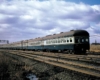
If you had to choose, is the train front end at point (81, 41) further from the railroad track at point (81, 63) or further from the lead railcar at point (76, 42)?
the railroad track at point (81, 63)

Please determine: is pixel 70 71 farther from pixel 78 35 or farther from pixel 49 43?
pixel 49 43

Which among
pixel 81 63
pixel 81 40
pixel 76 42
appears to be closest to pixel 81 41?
pixel 81 40

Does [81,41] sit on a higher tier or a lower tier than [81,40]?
lower

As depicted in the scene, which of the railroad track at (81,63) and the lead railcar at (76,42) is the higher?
the lead railcar at (76,42)

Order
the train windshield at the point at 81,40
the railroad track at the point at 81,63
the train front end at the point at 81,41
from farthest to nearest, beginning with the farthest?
the train windshield at the point at 81,40 → the train front end at the point at 81,41 → the railroad track at the point at 81,63

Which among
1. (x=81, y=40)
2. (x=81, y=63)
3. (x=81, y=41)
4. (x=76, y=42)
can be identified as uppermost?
(x=81, y=40)

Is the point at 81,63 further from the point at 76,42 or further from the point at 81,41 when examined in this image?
the point at 81,41

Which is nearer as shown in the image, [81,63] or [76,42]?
[81,63]

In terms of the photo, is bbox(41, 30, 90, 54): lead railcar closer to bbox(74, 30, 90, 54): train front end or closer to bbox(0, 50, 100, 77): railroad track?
bbox(74, 30, 90, 54): train front end

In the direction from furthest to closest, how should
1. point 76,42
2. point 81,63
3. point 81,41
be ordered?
point 81,41
point 76,42
point 81,63

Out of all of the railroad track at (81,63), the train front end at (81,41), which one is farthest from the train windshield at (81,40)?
the railroad track at (81,63)

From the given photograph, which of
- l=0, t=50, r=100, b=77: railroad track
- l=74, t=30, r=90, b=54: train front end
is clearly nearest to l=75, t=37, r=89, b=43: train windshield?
l=74, t=30, r=90, b=54: train front end

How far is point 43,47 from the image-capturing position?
135ft

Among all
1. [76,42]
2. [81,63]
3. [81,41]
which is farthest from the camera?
[81,41]
